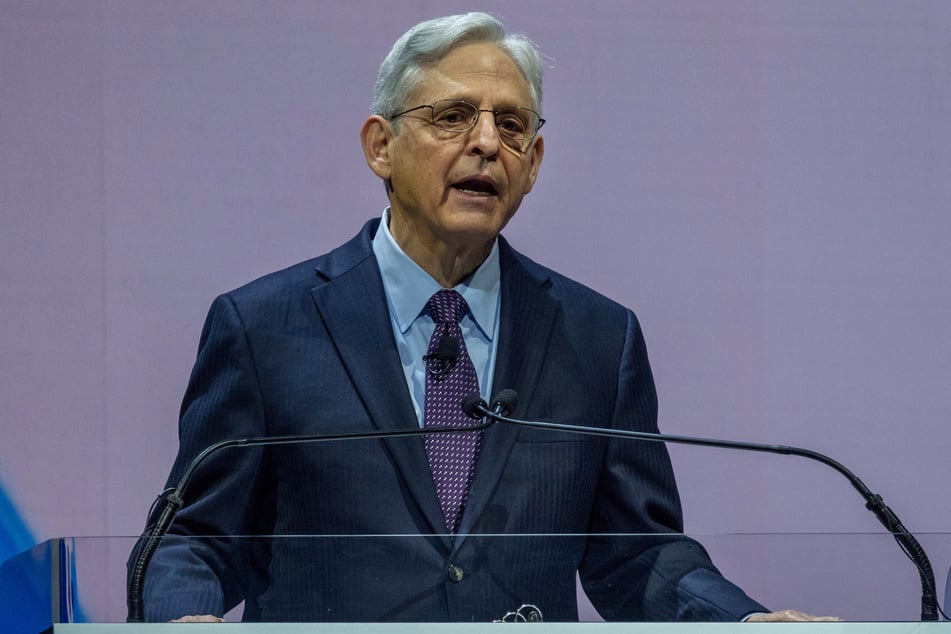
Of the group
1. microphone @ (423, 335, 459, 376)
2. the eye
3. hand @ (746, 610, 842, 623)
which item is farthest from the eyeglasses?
hand @ (746, 610, 842, 623)

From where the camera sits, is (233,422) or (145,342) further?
(145,342)

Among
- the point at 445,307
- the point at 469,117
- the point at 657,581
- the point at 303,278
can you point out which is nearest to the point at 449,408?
the point at 445,307

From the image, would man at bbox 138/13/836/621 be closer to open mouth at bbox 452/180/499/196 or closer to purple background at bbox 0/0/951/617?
open mouth at bbox 452/180/499/196

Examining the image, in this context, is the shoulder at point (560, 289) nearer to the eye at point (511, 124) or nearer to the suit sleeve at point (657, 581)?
the eye at point (511, 124)

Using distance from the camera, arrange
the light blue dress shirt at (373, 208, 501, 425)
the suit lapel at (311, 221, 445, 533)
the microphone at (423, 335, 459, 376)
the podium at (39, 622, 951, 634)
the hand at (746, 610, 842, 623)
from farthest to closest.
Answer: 1. the light blue dress shirt at (373, 208, 501, 425)
2. the microphone at (423, 335, 459, 376)
3. the suit lapel at (311, 221, 445, 533)
4. the hand at (746, 610, 842, 623)
5. the podium at (39, 622, 951, 634)

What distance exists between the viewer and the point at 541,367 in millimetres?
1979

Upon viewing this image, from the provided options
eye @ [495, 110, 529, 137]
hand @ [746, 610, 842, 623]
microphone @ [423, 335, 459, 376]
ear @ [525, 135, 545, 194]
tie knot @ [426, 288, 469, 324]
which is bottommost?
hand @ [746, 610, 842, 623]

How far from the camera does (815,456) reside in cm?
155

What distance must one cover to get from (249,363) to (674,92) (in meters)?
1.35

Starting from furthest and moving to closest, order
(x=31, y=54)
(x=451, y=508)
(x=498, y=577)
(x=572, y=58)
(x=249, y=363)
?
(x=572, y=58)
(x=31, y=54)
(x=249, y=363)
(x=451, y=508)
(x=498, y=577)

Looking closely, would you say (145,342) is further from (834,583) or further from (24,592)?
(834,583)

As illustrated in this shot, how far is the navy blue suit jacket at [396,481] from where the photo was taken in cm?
134

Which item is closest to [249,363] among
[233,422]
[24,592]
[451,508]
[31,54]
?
[233,422]

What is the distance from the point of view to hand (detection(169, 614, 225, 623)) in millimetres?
1266
